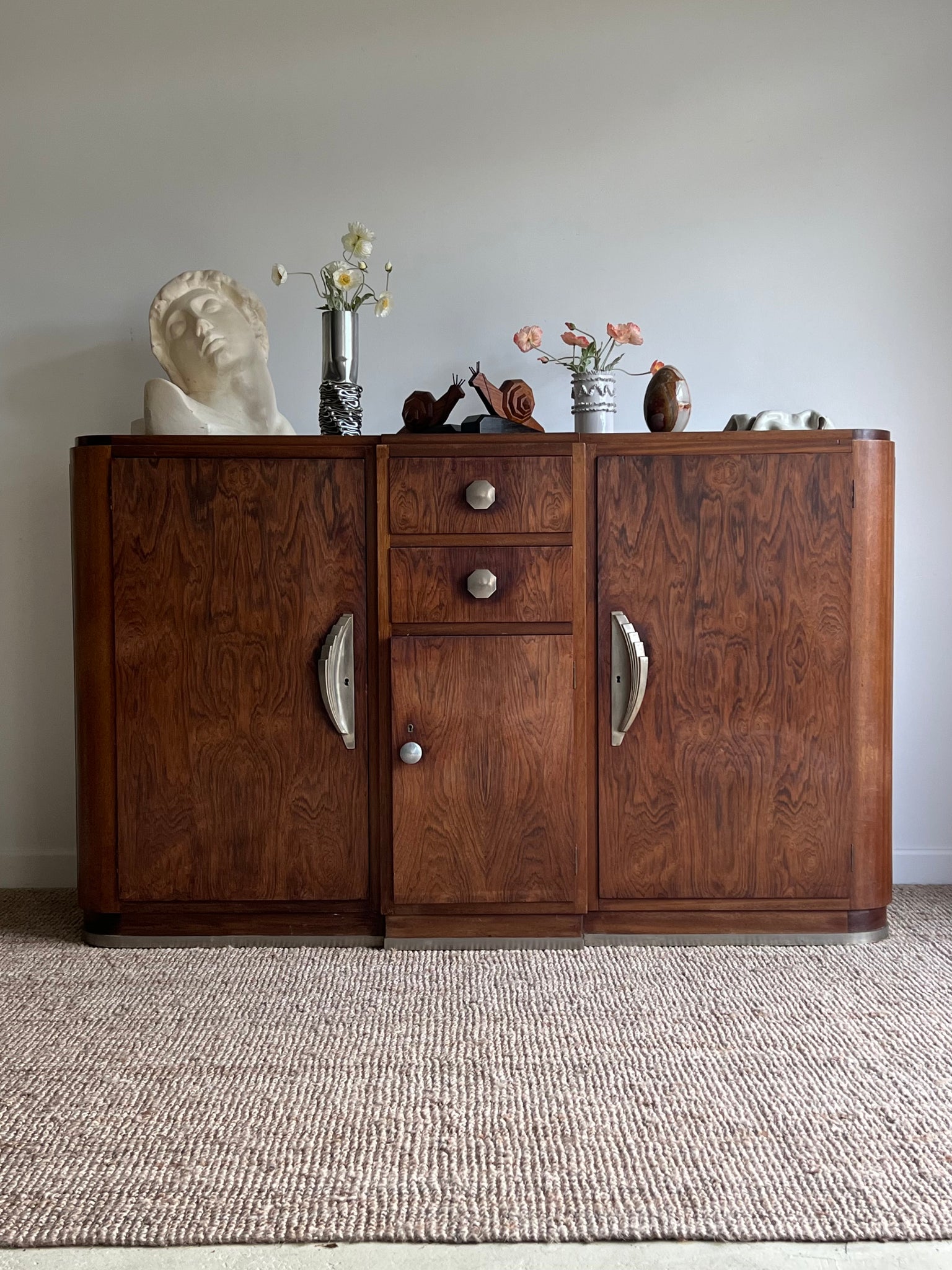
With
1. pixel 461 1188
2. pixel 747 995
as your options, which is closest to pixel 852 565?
pixel 747 995

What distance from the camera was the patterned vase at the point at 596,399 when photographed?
222 centimetres

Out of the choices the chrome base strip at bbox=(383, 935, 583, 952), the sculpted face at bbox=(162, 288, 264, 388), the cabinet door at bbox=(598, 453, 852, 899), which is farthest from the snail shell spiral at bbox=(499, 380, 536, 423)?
the chrome base strip at bbox=(383, 935, 583, 952)

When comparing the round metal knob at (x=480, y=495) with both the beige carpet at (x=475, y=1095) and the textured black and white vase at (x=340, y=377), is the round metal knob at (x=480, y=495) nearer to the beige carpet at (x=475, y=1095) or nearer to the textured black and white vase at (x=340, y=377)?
the textured black and white vase at (x=340, y=377)

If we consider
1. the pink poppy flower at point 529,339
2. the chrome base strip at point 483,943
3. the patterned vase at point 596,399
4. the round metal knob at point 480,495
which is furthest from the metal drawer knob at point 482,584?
the chrome base strip at point 483,943

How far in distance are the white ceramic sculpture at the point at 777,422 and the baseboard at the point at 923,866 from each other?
3.61 ft

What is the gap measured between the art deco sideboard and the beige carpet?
0.13 m

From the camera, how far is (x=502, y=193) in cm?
248

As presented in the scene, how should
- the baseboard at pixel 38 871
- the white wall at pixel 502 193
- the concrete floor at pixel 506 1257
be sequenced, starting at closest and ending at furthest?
1. the concrete floor at pixel 506 1257
2. the white wall at pixel 502 193
3. the baseboard at pixel 38 871

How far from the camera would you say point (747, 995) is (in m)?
1.81

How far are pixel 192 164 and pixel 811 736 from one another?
74.9 inches

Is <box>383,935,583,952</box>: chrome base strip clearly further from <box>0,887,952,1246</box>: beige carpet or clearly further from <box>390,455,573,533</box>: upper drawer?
<box>390,455,573,533</box>: upper drawer

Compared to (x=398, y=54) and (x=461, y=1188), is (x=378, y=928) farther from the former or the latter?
(x=398, y=54)

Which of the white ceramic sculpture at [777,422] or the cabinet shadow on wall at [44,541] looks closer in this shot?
the white ceramic sculpture at [777,422]

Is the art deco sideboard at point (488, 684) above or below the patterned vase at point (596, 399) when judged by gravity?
below
